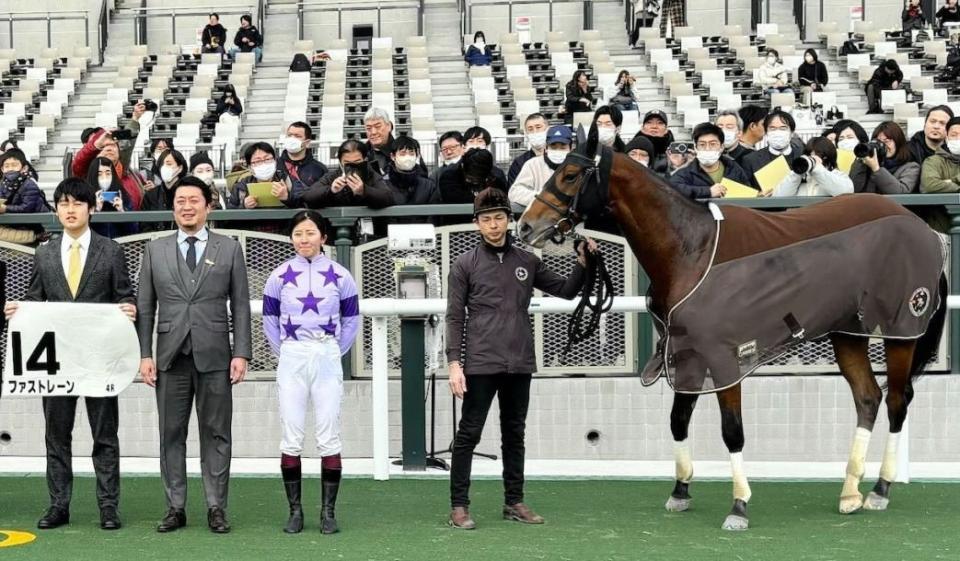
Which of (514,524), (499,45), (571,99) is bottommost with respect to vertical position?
(514,524)

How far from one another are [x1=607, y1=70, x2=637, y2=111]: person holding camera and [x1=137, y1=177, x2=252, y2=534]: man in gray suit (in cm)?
1384

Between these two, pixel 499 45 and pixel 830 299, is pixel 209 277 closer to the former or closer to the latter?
pixel 830 299

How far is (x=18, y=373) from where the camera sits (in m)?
7.96

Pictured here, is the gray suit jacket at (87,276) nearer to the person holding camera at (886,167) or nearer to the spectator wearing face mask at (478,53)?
the person holding camera at (886,167)

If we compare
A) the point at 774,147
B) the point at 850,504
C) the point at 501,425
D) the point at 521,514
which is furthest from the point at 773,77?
the point at 521,514

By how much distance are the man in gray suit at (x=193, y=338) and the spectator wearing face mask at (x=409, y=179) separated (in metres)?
3.08

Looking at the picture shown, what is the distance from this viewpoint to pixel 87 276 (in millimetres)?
7926

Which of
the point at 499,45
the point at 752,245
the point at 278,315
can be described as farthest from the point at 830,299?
the point at 499,45

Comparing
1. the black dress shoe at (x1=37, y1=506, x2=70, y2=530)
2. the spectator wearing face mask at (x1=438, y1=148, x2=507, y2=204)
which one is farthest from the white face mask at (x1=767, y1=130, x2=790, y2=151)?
the black dress shoe at (x1=37, y1=506, x2=70, y2=530)

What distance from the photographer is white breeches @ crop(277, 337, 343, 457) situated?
25.3ft

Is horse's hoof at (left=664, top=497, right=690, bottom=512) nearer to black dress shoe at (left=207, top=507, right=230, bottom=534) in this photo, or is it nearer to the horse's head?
the horse's head

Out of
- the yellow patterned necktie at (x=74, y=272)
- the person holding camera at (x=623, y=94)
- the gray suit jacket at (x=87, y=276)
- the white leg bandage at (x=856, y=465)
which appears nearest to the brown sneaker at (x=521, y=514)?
the white leg bandage at (x=856, y=465)

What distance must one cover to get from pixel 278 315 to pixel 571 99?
14863 mm

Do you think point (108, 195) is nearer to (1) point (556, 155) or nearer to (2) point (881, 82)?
(1) point (556, 155)
